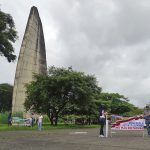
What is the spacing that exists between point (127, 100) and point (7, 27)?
55.2 meters

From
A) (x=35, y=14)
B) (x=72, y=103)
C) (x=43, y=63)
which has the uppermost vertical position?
(x=35, y=14)

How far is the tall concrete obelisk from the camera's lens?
57562mm

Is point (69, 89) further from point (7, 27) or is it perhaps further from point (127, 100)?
point (127, 100)

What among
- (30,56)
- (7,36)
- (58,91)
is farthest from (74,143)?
(30,56)

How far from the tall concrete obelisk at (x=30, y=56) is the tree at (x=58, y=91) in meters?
13.4

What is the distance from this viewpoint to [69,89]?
43.3 meters

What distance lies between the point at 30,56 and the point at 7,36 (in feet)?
85.5

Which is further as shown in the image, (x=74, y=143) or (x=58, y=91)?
(x=58, y=91)

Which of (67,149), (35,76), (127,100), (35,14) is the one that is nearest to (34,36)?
(35,14)

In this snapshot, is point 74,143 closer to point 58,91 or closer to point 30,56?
point 58,91

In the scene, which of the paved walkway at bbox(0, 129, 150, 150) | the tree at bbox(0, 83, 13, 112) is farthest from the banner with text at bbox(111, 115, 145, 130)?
the tree at bbox(0, 83, 13, 112)

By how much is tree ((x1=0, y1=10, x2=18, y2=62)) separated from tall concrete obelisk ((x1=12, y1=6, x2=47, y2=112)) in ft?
79.9

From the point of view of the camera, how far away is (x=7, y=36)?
31.9 m

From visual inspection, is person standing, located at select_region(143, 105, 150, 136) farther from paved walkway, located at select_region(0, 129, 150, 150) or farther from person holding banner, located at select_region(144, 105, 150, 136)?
paved walkway, located at select_region(0, 129, 150, 150)
